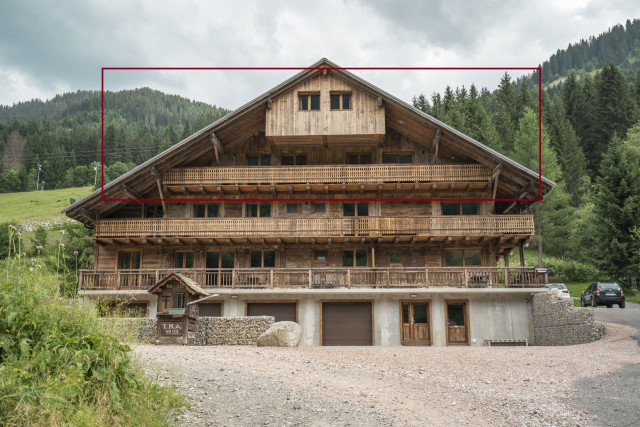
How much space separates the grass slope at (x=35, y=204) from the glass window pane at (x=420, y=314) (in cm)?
7097

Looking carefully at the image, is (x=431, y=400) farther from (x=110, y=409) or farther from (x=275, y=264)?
(x=275, y=264)

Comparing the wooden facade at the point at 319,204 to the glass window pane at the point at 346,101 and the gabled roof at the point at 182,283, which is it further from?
the gabled roof at the point at 182,283

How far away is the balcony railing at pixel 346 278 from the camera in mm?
29266

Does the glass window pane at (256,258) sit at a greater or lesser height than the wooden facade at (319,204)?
lesser

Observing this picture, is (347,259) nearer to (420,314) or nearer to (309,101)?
(420,314)

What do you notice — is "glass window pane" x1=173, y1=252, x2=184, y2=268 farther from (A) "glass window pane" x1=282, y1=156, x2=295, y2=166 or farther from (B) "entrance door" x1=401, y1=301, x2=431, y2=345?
(B) "entrance door" x1=401, y1=301, x2=431, y2=345

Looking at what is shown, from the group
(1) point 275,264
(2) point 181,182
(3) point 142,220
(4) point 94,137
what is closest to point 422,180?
(1) point 275,264

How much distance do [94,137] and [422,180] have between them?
130 m

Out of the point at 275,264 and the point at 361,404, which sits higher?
the point at 275,264

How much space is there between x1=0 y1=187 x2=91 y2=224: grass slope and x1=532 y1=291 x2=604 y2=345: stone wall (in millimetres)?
75551

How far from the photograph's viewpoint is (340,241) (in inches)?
1240

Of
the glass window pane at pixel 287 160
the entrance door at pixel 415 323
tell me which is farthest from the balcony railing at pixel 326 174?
the entrance door at pixel 415 323

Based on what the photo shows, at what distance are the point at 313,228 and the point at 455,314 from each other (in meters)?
8.45

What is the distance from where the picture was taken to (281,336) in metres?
22.3
